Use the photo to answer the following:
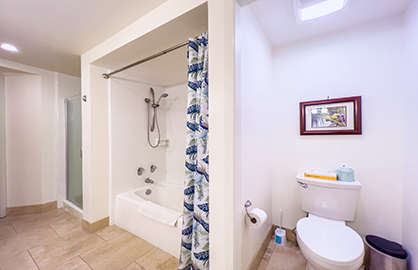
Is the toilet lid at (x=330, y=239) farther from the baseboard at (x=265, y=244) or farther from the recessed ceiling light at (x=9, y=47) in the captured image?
the recessed ceiling light at (x=9, y=47)

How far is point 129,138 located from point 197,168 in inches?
61.7

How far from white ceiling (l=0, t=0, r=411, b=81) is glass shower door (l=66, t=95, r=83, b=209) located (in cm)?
86

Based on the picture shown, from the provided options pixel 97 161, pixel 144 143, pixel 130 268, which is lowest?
pixel 130 268

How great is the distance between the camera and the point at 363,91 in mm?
1602

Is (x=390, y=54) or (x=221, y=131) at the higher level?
(x=390, y=54)

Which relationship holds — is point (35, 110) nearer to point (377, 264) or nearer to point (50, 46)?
point (50, 46)

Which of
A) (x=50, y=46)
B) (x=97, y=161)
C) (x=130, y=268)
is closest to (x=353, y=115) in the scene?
(x=130, y=268)

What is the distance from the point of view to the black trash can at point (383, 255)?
1298 mm

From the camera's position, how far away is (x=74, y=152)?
→ 108 inches

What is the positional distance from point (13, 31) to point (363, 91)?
3.37 metres

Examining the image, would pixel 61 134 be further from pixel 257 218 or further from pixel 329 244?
pixel 329 244

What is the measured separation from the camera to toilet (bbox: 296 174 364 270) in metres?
1.14

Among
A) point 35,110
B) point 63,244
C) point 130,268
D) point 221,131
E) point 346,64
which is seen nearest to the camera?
point 221,131

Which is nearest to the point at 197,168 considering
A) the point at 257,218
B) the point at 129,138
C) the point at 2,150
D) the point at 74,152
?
the point at 257,218
